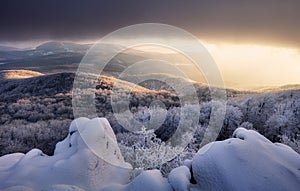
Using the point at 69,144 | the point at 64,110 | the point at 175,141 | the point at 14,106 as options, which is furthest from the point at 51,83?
the point at 69,144

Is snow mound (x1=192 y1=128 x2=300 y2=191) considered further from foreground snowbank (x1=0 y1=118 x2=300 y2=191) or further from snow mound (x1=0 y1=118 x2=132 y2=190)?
snow mound (x1=0 y1=118 x2=132 y2=190)


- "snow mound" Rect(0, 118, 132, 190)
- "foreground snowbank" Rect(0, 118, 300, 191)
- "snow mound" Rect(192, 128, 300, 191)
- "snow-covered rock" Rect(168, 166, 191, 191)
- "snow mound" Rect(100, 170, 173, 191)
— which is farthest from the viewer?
"snow mound" Rect(0, 118, 132, 190)

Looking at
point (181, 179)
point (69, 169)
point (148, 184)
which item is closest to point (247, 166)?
point (181, 179)

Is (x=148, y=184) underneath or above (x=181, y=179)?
underneath

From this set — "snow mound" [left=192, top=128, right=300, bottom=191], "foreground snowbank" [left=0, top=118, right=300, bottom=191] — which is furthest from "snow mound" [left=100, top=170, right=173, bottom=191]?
"snow mound" [left=192, top=128, right=300, bottom=191]

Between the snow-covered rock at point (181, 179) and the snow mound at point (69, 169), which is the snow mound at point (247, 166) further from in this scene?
the snow mound at point (69, 169)

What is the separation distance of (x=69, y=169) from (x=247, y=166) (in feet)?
20.0

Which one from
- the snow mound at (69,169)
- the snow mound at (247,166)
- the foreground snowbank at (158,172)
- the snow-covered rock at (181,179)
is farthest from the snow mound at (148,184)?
the snow mound at (247,166)

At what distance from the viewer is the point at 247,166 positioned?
Result: 879 cm

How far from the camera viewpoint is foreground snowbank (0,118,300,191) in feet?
28.1

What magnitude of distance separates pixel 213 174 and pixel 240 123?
1187 cm

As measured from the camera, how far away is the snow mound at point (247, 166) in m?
8.35

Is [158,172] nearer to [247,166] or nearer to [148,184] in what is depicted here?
[148,184]

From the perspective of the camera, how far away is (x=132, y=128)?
22250mm
